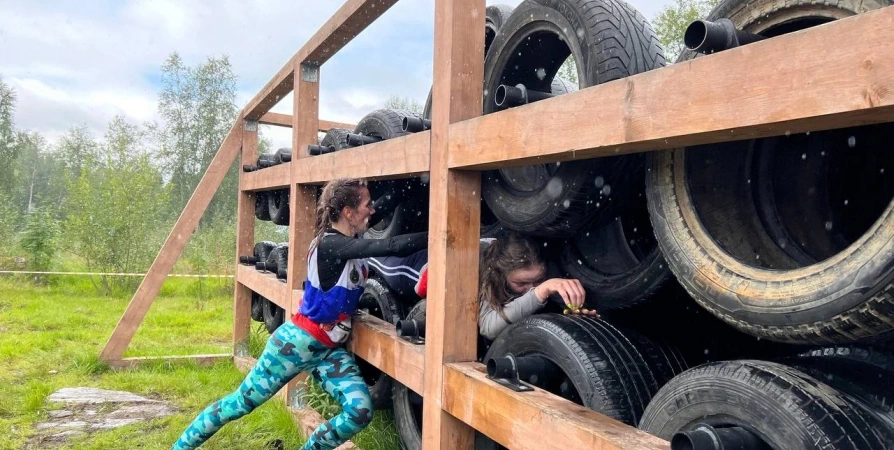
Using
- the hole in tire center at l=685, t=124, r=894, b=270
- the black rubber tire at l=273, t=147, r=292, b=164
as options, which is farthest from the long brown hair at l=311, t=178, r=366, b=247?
the black rubber tire at l=273, t=147, r=292, b=164

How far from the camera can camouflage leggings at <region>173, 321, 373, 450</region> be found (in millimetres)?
3037

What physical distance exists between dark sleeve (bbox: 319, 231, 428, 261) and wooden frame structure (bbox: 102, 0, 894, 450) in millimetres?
281

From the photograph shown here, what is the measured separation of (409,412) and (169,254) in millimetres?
3521

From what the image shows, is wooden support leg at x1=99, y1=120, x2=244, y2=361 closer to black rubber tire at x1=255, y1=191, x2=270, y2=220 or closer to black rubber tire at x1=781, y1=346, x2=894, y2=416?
black rubber tire at x1=255, y1=191, x2=270, y2=220

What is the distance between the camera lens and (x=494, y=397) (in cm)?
192

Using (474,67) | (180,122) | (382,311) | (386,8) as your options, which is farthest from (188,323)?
(180,122)

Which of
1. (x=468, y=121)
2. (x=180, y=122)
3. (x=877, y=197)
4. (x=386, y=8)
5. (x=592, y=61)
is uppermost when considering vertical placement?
(x=180, y=122)

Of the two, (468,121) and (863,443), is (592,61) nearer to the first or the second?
(468,121)

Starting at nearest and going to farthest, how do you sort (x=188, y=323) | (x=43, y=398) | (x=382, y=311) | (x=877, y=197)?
1. (x=877, y=197)
2. (x=382, y=311)
3. (x=43, y=398)
4. (x=188, y=323)

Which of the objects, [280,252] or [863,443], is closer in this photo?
[863,443]

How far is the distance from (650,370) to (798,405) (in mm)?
697

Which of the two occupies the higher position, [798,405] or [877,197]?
[877,197]

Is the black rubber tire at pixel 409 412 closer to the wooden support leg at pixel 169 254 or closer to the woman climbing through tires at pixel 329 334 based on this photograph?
the woman climbing through tires at pixel 329 334

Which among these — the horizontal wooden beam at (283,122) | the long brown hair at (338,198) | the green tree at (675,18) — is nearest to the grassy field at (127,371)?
the long brown hair at (338,198)
